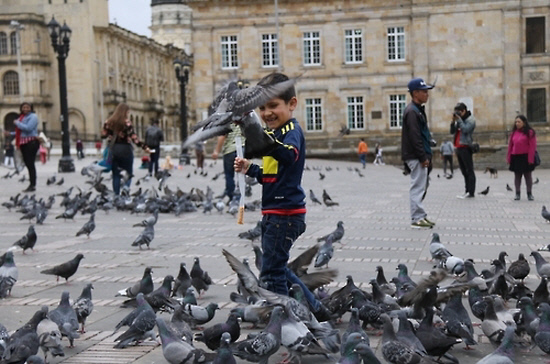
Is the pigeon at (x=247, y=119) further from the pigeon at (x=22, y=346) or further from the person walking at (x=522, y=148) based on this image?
the person walking at (x=522, y=148)

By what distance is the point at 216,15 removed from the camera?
5156 cm

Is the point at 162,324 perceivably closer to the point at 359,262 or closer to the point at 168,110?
the point at 359,262

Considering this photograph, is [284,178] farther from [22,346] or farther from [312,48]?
[312,48]

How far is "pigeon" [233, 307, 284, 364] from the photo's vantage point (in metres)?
4.93

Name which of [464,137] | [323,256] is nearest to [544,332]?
[323,256]

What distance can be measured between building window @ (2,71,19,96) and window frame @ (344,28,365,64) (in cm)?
4191

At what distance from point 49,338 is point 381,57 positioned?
46.8 metres

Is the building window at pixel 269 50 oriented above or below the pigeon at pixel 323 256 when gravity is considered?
above

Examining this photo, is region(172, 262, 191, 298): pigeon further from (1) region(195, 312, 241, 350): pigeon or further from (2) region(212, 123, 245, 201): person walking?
(2) region(212, 123, 245, 201): person walking

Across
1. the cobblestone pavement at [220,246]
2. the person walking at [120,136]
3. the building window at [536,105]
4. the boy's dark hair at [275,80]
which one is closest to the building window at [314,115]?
the building window at [536,105]

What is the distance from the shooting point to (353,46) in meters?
51.1

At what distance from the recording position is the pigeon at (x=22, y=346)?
495 centimetres

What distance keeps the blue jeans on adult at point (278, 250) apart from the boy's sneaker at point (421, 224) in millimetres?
6973

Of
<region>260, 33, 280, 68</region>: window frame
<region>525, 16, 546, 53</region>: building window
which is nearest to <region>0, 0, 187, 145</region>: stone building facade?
<region>260, 33, 280, 68</region>: window frame
